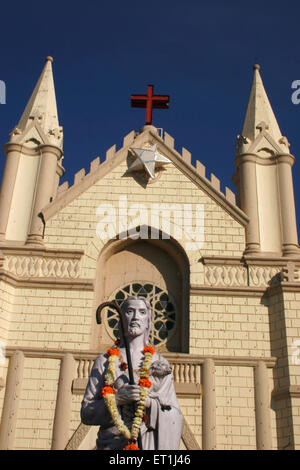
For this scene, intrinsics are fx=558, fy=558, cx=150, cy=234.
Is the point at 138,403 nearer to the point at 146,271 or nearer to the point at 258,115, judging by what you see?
the point at 146,271

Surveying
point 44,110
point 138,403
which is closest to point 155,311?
point 44,110

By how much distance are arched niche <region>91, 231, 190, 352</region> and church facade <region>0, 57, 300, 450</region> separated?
0.04m

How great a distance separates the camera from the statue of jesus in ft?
23.0

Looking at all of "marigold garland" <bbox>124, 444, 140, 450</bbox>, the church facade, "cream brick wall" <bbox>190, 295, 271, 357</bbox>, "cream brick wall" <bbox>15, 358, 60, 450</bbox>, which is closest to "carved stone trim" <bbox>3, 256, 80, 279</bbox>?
the church facade

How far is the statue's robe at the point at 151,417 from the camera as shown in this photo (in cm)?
707

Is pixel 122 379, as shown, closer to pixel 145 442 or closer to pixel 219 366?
pixel 145 442

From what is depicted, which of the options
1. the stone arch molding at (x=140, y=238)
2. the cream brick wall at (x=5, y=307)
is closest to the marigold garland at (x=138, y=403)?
the cream brick wall at (x=5, y=307)

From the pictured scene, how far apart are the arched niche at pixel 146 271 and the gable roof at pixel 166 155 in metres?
2.01

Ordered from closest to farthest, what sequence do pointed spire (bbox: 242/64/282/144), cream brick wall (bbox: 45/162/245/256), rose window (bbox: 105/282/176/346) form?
rose window (bbox: 105/282/176/346)
cream brick wall (bbox: 45/162/245/256)
pointed spire (bbox: 242/64/282/144)

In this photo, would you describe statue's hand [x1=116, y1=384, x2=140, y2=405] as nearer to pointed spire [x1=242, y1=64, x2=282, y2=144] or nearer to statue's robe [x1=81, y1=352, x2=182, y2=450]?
statue's robe [x1=81, y1=352, x2=182, y2=450]

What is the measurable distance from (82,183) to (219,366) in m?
6.98

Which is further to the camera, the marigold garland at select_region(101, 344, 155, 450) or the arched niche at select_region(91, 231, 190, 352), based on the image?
the arched niche at select_region(91, 231, 190, 352)

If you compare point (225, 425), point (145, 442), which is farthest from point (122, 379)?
point (225, 425)

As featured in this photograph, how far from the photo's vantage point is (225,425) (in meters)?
13.7
